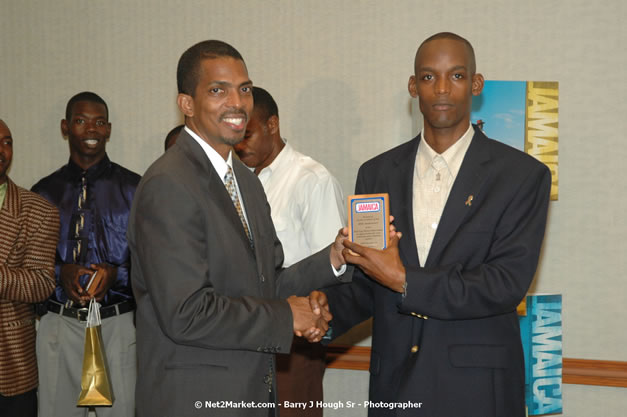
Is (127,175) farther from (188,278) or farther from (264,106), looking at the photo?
(188,278)

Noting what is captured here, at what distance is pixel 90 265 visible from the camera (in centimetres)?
440

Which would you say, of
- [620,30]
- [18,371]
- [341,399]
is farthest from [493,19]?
[18,371]

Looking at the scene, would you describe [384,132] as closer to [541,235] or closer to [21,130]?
[541,235]

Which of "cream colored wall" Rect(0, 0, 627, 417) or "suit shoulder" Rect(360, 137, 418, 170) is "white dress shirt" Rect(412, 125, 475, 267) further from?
"cream colored wall" Rect(0, 0, 627, 417)

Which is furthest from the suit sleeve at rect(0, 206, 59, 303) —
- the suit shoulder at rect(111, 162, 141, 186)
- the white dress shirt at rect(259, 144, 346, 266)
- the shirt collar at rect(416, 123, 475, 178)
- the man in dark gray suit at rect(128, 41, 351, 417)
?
the shirt collar at rect(416, 123, 475, 178)

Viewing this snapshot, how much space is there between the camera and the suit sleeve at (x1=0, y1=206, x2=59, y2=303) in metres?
3.89

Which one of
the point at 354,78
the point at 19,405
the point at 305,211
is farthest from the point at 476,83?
the point at 19,405

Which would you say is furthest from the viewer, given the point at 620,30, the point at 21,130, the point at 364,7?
the point at 21,130

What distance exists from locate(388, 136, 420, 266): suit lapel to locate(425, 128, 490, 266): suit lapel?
9cm

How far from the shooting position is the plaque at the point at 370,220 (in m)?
2.65

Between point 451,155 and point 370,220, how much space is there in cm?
47

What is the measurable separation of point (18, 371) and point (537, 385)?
3.16 m

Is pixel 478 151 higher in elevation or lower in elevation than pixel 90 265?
higher

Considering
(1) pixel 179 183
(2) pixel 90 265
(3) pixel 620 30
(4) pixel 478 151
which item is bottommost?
(2) pixel 90 265
